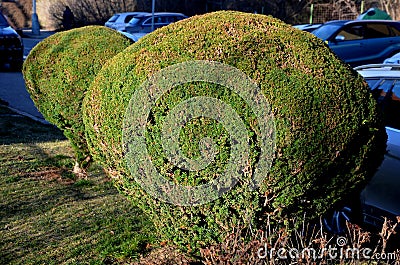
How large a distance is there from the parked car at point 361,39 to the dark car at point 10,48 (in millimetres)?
8734

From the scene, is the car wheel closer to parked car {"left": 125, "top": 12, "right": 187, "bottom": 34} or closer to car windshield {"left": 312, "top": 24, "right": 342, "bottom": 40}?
car windshield {"left": 312, "top": 24, "right": 342, "bottom": 40}

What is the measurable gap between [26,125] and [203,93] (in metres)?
6.67

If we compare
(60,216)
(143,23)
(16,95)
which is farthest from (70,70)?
(143,23)

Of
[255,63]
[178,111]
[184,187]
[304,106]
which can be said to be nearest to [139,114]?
[178,111]

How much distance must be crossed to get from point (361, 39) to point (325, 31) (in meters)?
1.00

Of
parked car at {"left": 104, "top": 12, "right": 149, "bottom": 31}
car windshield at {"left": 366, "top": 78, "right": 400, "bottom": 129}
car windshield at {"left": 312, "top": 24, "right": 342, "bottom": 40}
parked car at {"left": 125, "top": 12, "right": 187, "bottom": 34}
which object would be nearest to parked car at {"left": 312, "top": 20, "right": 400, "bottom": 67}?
car windshield at {"left": 312, "top": 24, "right": 342, "bottom": 40}

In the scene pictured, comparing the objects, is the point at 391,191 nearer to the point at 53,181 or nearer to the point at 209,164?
the point at 209,164

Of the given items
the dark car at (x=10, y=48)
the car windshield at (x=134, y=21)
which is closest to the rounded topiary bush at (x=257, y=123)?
the dark car at (x=10, y=48)

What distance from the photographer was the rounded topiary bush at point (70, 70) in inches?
245

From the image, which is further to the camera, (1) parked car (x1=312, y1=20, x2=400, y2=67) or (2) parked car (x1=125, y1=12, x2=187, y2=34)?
(2) parked car (x1=125, y1=12, x2=187, y2=34)

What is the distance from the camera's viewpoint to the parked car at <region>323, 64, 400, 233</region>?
477 centimetres

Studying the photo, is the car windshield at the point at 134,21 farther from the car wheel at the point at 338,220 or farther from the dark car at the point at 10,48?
the car wheel at the point at 338,220

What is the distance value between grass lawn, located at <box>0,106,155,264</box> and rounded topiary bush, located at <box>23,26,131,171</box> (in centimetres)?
54

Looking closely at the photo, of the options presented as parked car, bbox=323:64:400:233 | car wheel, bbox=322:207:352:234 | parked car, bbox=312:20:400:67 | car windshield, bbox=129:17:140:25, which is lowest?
car windshield, bbox=129:17:140:25
